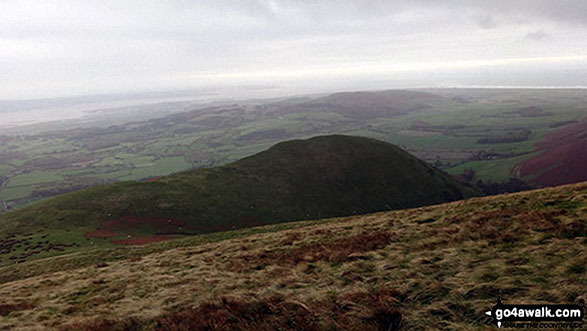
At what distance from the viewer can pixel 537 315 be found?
8.10 m

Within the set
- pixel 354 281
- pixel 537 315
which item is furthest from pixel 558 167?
pixel 537 315

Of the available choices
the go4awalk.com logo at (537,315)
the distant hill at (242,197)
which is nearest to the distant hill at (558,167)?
the distant hill at (242,197)

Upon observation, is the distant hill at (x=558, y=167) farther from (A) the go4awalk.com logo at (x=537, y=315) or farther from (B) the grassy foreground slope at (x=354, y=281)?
(A) the go4awalk.com logo at (x=537, y=315)

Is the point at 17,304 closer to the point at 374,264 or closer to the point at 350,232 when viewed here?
the point at 374,264

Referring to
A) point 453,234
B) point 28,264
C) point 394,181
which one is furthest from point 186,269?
point 394,181

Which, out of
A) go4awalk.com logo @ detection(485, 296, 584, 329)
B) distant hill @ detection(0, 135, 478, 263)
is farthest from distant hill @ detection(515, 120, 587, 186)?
go4awalk.com logo @ detection(485, 296, 584, 329)

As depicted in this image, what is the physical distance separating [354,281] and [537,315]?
21.6 ft

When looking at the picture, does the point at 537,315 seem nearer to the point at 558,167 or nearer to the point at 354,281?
the point at 354,281

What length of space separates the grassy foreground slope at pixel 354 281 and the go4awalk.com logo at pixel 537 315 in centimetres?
39

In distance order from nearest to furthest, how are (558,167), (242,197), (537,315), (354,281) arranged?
(537,315) < (354,281) < (242,197) < (558,167)

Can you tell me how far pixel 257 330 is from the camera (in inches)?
368

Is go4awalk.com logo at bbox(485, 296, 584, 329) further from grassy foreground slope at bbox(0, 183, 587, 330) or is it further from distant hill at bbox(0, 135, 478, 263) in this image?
distant hill at bbox(0, 135, 478, 263)

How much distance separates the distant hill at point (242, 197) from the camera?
5253 cm

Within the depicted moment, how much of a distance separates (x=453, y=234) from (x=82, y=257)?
1557 inches
